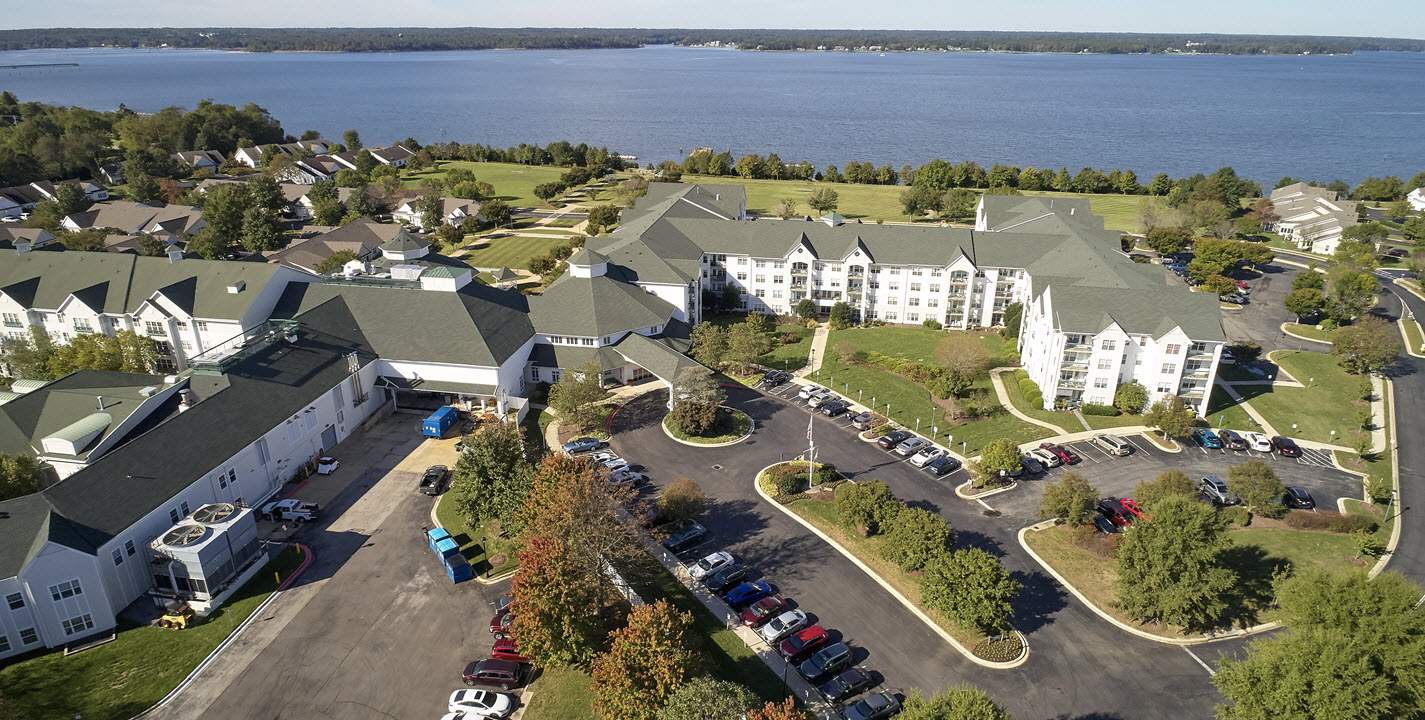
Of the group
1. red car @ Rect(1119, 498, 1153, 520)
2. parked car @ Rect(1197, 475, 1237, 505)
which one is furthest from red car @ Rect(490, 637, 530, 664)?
parked car @ Rect(1197, 475, 1237, 505)

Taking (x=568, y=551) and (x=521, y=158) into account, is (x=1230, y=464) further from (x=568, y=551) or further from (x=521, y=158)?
(x=521, y=158)

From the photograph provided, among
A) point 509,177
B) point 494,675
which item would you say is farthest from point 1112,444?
point 509,177

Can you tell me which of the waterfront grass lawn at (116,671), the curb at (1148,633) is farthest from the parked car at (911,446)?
the waterfront grass lawn at (116,671)

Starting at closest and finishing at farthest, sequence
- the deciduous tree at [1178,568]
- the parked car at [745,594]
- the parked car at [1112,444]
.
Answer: the deciduous tree at [1178,568] → the parked car at [745,594] → the parked car at [1112,444]

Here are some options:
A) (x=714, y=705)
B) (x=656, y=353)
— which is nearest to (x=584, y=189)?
(x=656, y=353)

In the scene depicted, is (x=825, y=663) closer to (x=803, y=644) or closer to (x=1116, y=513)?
(x=803, y=644)

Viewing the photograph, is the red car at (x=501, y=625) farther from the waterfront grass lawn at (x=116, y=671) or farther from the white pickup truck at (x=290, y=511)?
the white pickup truck at (x=290, y=511)

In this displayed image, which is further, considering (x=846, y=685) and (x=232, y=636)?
(x=232, y=636)

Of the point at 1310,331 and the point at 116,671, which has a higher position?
the point at 116,671
